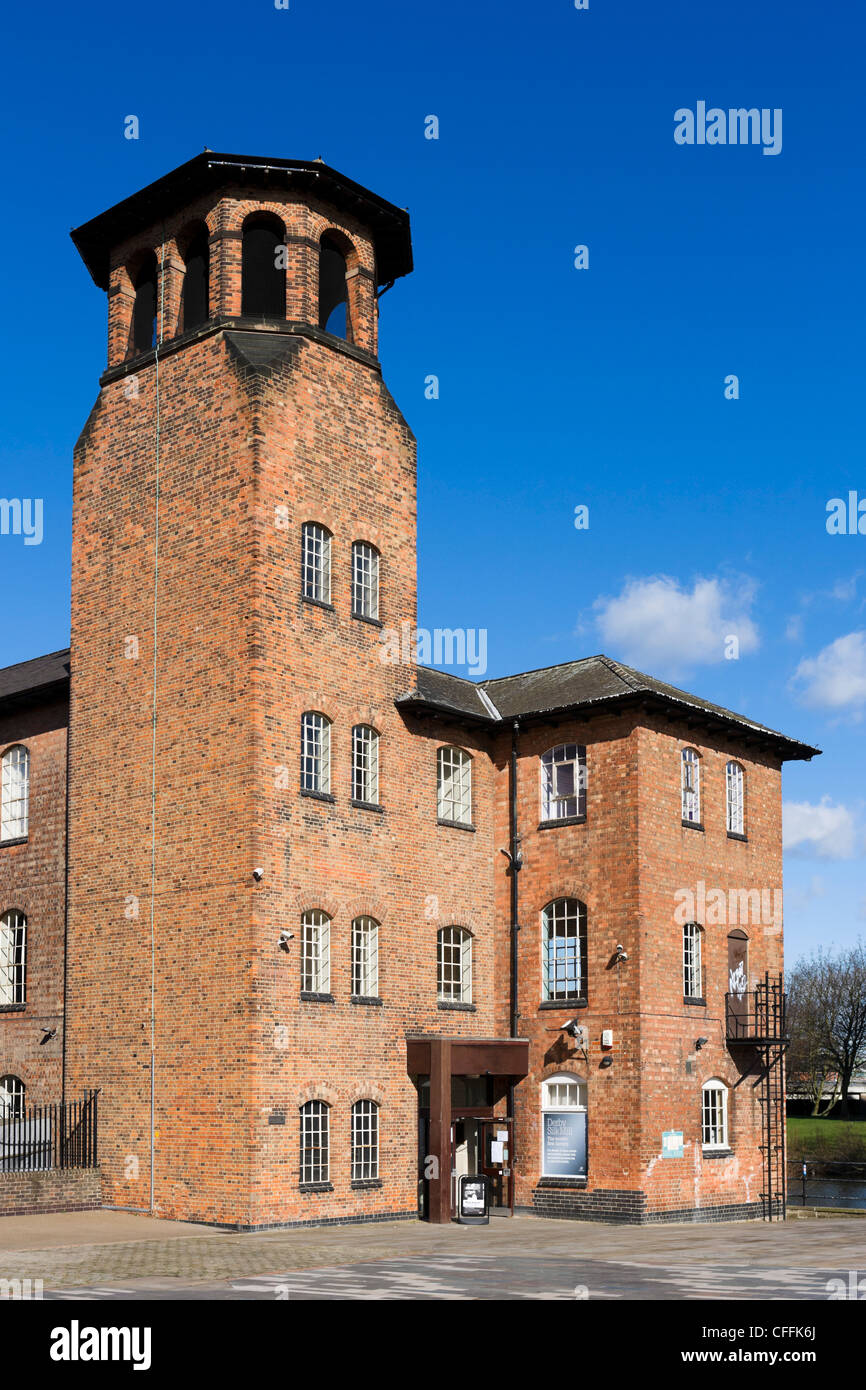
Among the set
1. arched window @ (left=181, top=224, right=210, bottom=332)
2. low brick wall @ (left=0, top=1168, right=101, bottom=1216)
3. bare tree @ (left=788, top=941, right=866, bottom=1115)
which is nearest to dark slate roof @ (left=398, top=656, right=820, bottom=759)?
arched window @ (left=181, top=224, right=210, bottom=332)

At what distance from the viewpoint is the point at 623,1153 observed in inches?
1017

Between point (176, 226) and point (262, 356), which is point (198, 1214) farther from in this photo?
point (176, 226)

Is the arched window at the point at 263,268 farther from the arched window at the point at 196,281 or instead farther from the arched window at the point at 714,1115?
the arched window at the point at 714,1115

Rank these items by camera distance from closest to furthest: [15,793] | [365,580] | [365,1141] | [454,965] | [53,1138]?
[365,1141]
[53,1138]
[365,580]
[454,965]
[15,793]

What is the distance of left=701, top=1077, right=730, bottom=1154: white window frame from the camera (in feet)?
90.6

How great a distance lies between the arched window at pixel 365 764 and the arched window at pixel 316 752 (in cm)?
77

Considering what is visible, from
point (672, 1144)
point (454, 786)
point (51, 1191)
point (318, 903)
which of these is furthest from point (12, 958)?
point (672, 1144)

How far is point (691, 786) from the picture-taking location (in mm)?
28828

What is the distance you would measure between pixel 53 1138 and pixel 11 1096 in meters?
3.35

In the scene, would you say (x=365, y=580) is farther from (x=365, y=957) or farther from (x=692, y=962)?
(x=692, y=962)

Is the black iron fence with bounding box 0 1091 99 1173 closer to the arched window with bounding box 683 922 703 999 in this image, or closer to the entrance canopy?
the entrance canopy

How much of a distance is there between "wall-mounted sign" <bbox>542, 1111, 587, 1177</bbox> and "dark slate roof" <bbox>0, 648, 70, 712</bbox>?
490 inches

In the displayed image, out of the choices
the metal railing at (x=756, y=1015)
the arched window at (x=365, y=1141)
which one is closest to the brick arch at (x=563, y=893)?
the metal railing at (x=756, y=1015)
